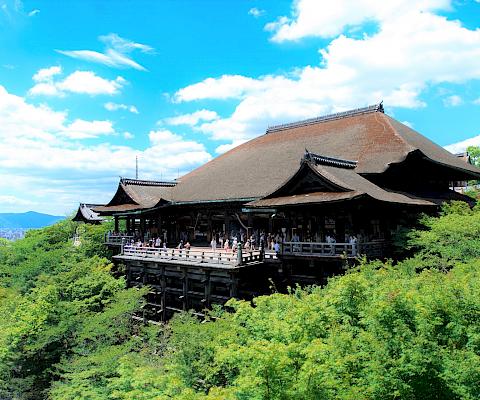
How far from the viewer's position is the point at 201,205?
27.5 metres

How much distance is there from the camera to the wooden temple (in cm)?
1916

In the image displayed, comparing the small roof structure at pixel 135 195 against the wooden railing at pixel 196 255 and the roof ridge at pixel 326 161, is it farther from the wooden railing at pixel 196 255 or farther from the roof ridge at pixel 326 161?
the roof ridge at pixel 326 161

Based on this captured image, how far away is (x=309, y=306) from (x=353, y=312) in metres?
1.21

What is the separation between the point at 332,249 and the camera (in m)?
17.5

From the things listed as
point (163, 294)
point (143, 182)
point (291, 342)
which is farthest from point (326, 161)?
point (143, 182)

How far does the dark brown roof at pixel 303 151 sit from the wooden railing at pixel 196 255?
3.73m

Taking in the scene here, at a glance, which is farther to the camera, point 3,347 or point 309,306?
point 3,347

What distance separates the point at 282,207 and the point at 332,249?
3.34 meters

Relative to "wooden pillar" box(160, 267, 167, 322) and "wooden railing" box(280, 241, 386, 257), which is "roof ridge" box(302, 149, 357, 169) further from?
"wooden pillar" box(160, 267, 167, 322)

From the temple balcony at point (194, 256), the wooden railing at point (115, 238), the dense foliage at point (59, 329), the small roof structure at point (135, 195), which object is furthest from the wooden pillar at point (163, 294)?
the wooden railing at point (115, 238)

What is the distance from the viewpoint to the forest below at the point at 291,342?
8133mm

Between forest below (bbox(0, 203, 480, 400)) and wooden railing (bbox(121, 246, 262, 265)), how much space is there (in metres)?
3.39

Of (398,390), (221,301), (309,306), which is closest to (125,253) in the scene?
(221,301)

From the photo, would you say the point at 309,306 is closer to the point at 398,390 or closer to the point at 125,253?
the point at 398,390
